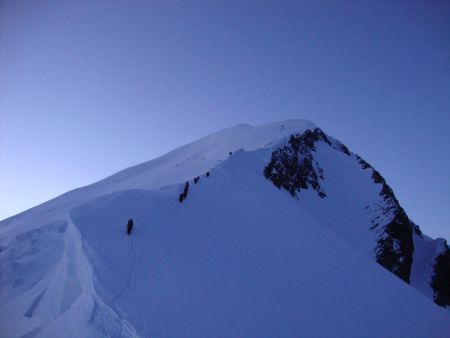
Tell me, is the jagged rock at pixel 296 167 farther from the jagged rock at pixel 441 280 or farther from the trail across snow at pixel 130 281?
the jagged rock at pixel 441 280

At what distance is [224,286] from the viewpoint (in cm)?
981

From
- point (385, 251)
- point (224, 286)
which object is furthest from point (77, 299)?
point (385, 251)

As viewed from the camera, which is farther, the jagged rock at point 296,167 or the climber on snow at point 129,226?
the jagged rock at point 296,167

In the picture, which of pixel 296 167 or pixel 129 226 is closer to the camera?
pixel 129 226

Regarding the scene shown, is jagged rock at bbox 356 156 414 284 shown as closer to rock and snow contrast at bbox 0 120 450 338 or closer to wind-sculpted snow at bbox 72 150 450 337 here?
rock and snow contrast at bbox 0 120 450 338

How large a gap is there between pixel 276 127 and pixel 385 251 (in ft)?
52.1

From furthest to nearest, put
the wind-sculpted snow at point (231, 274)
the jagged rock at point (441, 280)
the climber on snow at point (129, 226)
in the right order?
the jagged rock at point (441, 280), the climber on snow at point (129, 226), the wind-sculpted snow at point (231, 274)

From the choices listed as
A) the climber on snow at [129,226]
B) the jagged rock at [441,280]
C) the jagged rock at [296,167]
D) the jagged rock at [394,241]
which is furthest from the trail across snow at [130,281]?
the jagged rock at [441,280]

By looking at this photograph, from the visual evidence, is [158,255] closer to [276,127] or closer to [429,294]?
[276,127]

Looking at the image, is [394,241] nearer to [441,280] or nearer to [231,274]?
[441,280]

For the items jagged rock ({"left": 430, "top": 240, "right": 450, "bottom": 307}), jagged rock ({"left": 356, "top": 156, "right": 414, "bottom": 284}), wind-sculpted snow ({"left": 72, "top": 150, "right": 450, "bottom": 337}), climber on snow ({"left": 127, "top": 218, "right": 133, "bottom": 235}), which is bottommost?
jagged rock ({"left": 430, "top": 240, "right": 450, "bottom": 307})

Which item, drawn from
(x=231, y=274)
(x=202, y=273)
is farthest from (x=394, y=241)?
(x=202, y=273)

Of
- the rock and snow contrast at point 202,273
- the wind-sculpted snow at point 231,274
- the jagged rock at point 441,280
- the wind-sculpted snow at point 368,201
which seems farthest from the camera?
the jagged rock at point 441,280

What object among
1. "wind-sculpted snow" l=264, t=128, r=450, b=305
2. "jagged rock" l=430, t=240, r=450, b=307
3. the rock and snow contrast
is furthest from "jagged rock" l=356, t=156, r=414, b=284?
the rock and snow contrast
